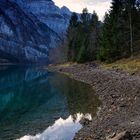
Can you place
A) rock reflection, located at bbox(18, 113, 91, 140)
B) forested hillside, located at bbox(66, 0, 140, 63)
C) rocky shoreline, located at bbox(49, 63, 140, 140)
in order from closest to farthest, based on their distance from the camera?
rocky shoreline, located at bbox(49, 63, 140, 140) → rock reflection, located at bbox(18, 113, 91, 140) → forested hillside, located at bbox(66, 0, 140, 63)

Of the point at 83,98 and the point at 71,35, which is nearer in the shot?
the point at 83,98

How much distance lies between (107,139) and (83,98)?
2598 cm

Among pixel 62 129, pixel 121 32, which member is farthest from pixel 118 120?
pixel 121 32

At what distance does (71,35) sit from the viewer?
461 feet

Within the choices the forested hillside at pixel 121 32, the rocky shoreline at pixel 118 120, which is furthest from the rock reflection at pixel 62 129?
the forested hillside at pixel 121 32

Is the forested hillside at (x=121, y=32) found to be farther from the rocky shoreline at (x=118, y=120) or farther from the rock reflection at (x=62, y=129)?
the rock reflection at (x=62, y=129)

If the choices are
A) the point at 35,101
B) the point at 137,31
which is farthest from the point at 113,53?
the point at 35,101

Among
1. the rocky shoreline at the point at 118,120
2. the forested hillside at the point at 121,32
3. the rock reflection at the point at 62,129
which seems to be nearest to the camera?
the rocky shoreline at the point at 118,120

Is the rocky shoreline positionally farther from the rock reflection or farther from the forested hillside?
the forested hillside

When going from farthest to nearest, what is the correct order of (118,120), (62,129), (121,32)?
1. (121,32)
2. (62,129)
3. (118,120)

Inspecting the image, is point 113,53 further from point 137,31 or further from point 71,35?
point 71,35

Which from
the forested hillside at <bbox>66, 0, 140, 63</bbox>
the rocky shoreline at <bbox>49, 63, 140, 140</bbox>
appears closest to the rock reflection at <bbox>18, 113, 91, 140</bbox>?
the rocky shoreline at <bbox>49, 63, 140, 140</bbox>

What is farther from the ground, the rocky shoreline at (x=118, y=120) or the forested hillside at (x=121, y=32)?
the forested hillside at (x=121, y=32)

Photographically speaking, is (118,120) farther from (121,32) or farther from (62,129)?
(121,32)
